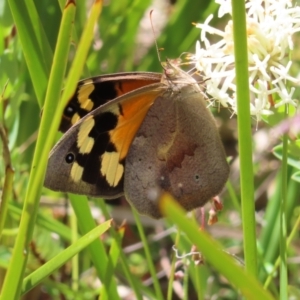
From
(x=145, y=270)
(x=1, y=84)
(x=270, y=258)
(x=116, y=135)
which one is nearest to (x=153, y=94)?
(x=116, y=135)

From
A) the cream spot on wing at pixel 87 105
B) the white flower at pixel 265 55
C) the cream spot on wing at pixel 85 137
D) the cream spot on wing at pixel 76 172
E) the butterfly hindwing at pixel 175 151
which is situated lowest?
the butterfly hindwing at pixel 175 151

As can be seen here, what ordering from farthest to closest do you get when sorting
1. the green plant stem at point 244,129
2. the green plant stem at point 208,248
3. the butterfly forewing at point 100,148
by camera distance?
the butterfly forewing at point 100,148 < the green plant stem at point 244,129 < the green plant stem at point 208,248

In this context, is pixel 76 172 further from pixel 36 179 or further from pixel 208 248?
pixel 208 248

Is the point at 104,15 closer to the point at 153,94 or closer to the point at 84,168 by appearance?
the point at 153,94

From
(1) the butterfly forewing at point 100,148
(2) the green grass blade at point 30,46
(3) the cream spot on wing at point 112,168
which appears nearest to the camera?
(2) the green grass blade at point 30,46

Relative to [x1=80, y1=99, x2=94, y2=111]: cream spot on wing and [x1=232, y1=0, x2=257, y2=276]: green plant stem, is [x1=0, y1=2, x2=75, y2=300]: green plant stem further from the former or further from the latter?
[x1=80, y1=99, x2=94, y2=111]: cream spot on wing

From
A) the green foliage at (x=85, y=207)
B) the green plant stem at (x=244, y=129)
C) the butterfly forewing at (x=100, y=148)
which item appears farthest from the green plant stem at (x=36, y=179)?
the butterfly forewing at (x=100, y=148)

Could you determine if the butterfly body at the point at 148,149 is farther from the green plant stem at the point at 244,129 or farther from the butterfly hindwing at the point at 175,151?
the green plant stem at the point at 244,129
